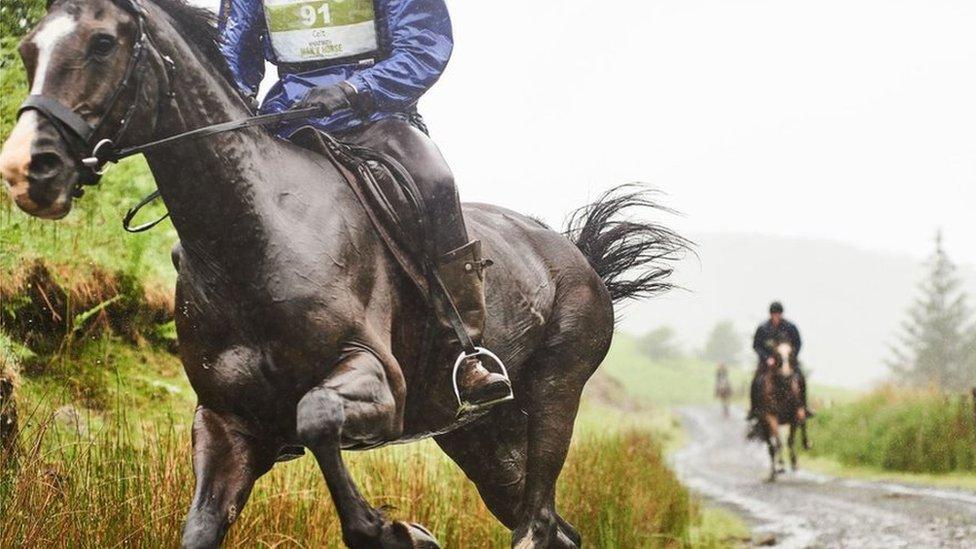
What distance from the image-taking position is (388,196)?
3924 millimetres

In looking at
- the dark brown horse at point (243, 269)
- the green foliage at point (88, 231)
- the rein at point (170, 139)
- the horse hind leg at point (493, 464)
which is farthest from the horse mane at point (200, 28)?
the green foliage at point (88, 231)

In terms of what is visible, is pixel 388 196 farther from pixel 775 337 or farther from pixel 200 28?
pixel 775 337

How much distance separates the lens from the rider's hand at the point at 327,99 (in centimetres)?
370

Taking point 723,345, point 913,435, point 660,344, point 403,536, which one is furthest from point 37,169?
point 723,345

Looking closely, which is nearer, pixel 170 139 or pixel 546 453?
pixel 170 139

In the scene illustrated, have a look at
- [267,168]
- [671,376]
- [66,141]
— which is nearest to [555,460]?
[267,168]

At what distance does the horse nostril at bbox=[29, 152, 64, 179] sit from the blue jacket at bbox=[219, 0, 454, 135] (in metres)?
1.18

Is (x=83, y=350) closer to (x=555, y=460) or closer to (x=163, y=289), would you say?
(x=163, y=289)

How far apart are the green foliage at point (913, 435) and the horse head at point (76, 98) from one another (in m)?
13.6

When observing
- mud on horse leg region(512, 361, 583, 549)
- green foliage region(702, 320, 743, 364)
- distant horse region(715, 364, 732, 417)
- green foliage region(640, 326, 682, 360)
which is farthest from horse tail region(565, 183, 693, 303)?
green foliage region(702, 320, 743, 364)

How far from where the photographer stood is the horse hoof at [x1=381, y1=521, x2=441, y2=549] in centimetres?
328

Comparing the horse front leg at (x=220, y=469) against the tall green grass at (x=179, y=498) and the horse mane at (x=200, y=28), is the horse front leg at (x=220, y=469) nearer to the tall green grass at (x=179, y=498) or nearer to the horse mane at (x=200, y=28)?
the tall green grass at (x=179, y=498)

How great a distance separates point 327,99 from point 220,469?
1240 mm

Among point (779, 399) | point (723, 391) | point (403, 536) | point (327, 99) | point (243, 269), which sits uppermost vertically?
point (327, 99)
